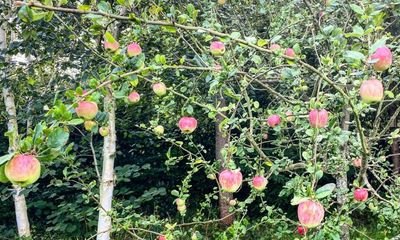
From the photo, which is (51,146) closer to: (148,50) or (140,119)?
(148,50)

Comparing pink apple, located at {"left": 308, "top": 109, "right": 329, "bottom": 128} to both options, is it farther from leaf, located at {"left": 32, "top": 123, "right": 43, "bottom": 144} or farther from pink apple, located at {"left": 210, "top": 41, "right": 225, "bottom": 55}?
leaf, located at {"left": 32, "top": 123, "right": 43, "bottom": 144}

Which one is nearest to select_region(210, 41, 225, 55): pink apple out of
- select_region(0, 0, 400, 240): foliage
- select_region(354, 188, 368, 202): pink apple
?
select_region(0, 0, 400, 240): foliage

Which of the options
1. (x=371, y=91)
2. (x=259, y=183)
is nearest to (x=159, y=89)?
(x=259, y=183)

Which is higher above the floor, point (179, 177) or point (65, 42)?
point (65, 42)

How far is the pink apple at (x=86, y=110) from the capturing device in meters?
1.28

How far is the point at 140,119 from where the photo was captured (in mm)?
4832

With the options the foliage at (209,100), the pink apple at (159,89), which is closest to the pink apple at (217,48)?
the foliage at (209,100)

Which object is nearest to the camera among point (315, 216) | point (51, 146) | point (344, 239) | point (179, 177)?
point (51, 146)

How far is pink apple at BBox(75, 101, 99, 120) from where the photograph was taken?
50.4 inches

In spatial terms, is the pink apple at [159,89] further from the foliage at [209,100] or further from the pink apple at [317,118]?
the pink apple at [317,118]

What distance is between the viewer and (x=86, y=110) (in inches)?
50.8

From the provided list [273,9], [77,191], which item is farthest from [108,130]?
[77,191]

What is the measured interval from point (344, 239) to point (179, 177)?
352cm

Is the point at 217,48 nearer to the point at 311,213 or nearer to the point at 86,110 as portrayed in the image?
the point at 86,110
